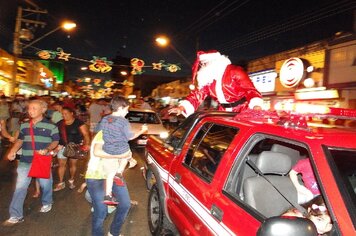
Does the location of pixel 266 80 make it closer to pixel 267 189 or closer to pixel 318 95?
pixel 318 95

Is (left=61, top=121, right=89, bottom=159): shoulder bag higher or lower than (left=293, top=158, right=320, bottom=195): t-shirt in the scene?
lower

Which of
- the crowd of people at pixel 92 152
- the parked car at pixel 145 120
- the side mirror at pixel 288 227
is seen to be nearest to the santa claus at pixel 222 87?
the crowd of people at pixel 92 152

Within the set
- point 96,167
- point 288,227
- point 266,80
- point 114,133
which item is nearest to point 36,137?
point 96,167

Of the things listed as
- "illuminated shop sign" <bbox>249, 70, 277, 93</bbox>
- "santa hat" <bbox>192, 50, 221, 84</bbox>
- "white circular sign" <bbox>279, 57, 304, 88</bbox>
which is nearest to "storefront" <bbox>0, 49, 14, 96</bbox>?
"illuminated shop sign" <bbox>249, 70, 277, 93</bbox>

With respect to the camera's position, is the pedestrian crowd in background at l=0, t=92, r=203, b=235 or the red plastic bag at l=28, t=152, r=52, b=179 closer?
the pedestrian crowd in background at l=0, t=92, r=203, b=235

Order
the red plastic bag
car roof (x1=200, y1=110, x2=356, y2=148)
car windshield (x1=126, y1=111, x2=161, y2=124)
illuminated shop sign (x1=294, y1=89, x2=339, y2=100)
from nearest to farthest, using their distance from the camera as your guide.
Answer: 1. car roof (x1=200, y1=110, x2=356, y2=148)
2. the red plastic bag
3. illuminated shop sign (x1=294, y1=89, x2=339, y2=100)
4. car windshield (x1=126, y1=111, x2=161, y2=124)

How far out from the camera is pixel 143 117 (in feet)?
38.6

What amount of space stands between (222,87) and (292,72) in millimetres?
9246

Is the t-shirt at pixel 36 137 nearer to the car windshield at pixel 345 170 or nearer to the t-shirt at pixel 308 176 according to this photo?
the t-shirt at pixel 308 176

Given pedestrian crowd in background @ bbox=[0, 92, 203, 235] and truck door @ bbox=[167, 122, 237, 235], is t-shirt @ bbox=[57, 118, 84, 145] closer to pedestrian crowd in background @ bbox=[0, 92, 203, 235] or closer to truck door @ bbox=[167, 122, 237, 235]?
pedestrian crowd in background @ bbox=[0, 92, 203, 235]

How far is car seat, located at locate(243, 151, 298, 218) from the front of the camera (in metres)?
2.67

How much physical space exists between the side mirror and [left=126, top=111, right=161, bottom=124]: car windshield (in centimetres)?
995

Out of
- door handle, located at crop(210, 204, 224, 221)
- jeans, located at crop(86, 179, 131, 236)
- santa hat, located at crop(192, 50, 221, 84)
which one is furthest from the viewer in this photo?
santa hat, located at crop(192, 50, 221, 84)

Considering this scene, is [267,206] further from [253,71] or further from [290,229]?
[253,71]
